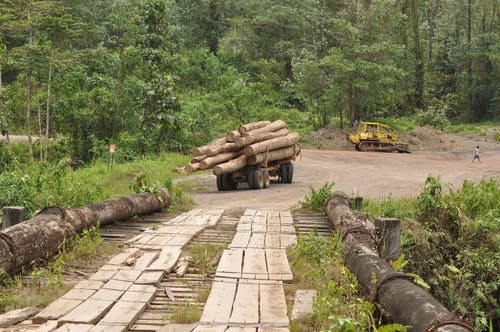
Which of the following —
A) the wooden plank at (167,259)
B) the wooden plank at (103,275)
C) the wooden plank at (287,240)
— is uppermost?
the wooden plank at (103,275)

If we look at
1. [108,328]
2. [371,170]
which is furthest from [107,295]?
[371,170]

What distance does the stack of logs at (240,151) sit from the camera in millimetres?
18625

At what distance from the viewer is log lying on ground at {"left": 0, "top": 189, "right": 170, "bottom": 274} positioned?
6516mm

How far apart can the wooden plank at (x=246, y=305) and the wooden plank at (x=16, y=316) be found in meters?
1.90

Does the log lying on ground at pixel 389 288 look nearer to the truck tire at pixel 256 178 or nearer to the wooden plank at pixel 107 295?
the wooden plank at pixel 107 295

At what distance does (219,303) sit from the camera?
223 inches

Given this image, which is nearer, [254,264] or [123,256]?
[254,264]

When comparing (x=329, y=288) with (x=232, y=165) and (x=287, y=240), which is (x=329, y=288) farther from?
(x=232, y=165)

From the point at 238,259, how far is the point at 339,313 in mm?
2585

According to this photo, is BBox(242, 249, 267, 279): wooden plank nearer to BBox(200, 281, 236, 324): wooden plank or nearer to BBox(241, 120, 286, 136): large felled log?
BBox(200, 281, 236, 324): wooden plank

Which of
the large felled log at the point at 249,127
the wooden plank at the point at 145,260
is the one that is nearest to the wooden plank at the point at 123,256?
the wooden plank at the point at 145,260

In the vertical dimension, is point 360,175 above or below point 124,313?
below

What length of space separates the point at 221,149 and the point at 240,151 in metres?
0.70

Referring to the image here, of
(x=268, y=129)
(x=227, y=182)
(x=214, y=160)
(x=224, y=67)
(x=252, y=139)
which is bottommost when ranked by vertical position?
(x=227, y=182)
